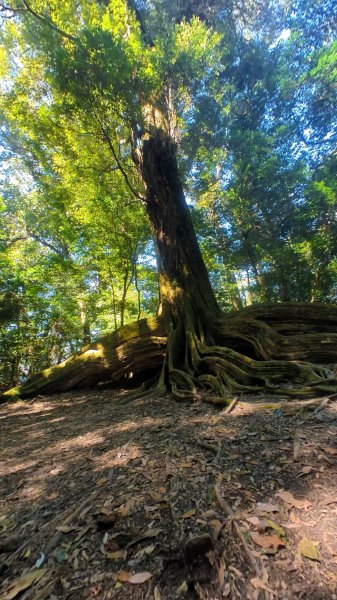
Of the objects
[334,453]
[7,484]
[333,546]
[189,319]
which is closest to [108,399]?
[189,319]

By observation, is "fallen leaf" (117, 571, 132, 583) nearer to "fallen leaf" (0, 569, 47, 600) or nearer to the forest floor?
the forest floor

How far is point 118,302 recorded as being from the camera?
39.7ft

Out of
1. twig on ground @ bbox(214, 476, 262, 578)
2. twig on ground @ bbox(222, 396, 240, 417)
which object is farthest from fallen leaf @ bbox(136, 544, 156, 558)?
twig on ground @ bbox(222, 396, 240, 417)

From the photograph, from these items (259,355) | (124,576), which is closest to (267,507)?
(124,576)

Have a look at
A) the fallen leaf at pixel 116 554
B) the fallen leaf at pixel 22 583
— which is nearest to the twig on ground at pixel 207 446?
the fallen leaf at pixel 116 554

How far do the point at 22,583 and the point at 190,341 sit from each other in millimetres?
4191

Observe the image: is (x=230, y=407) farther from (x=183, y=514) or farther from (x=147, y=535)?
(x=147, y=535)

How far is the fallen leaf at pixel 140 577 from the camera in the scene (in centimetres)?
127

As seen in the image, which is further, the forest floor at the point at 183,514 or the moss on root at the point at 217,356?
the moss on root at the point at 217,356

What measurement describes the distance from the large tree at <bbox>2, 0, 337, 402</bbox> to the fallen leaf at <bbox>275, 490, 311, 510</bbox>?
1950mm

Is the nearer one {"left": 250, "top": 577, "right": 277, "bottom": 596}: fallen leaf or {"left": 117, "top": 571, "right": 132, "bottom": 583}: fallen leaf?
{"left": 250, "top": 577, "right": 277, "bottom": 596}: fallen leaf

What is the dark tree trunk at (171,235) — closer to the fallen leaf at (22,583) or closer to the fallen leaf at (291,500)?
the fallen leaf at (291,500)

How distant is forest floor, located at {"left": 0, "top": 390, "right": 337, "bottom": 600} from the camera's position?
1236 millimetres

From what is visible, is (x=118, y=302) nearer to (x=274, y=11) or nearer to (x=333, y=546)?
(x=333, y=546)
